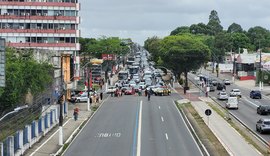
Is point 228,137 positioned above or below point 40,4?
below

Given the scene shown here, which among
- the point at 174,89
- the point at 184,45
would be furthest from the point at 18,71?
the point at 184,45

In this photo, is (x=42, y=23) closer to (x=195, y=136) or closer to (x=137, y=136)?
(x=137, y=136)

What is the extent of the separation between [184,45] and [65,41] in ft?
87.2

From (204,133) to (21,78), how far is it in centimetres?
1702

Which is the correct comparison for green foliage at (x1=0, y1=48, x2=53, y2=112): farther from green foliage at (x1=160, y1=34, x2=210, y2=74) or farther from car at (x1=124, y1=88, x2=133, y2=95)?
green foliage at (x1=160, y1=34, x2=210, y2=74)

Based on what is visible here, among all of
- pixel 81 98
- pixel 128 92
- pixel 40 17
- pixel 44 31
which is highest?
pixel 40 17

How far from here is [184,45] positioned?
114000mm

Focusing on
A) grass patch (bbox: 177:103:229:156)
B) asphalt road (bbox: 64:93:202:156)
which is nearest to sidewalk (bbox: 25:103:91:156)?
asphalt road (bbox: 64:93:202:156)

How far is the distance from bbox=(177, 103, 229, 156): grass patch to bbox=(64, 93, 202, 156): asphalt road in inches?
34.6

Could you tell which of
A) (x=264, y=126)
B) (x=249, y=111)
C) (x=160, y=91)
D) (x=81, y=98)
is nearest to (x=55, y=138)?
(x=264, y=126)

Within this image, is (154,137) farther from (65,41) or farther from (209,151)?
(65,41)

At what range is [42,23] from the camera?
99.7 m

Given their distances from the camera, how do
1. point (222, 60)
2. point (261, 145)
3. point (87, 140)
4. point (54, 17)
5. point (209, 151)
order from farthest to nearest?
1. point (222, 60)
2. point (54, 17)
3. point (87, 140)
4. point (261, 145)
5. point (209, 151)

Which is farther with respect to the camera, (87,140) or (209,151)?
(87,140)
